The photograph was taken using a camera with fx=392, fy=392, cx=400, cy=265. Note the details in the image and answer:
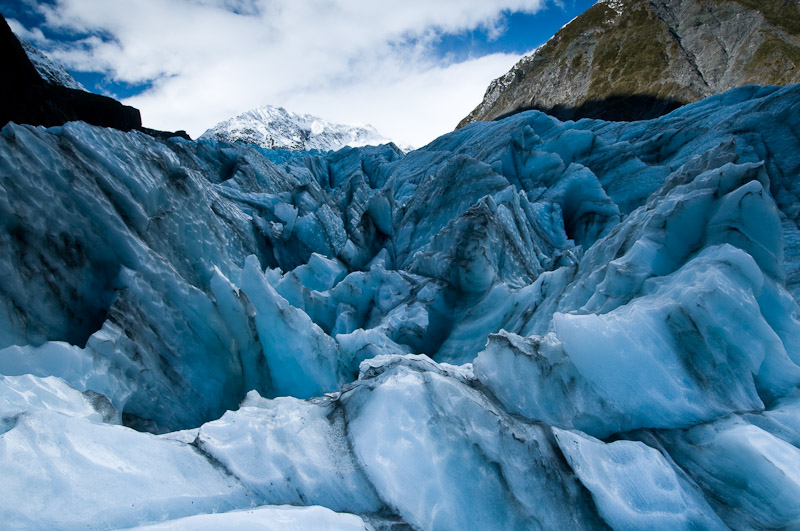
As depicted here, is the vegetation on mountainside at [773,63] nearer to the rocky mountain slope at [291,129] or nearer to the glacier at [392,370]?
the glacier at [392,370]

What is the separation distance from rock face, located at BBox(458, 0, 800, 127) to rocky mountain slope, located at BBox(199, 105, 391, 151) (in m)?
82.2

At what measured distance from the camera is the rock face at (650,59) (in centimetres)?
4050

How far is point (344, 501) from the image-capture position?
2.36m

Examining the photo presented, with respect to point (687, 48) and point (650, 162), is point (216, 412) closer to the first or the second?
point (650, 162)

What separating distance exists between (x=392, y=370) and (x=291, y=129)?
15125cm

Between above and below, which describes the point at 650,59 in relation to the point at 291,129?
below

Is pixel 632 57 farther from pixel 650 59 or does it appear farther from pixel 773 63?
pixel 773 63

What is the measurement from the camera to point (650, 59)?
48188 mm

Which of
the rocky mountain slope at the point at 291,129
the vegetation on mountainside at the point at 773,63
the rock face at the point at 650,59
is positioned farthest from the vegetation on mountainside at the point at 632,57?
the rocky mountain slope at the point at 291,129

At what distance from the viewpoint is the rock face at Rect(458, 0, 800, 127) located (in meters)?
40.5

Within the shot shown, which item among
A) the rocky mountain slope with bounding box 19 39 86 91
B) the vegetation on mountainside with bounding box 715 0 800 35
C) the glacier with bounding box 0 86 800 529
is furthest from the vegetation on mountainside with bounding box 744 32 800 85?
the rocky mountain slope with bounding box 19 39 86 91

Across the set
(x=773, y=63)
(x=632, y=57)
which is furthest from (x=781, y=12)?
(x=632, y=57)

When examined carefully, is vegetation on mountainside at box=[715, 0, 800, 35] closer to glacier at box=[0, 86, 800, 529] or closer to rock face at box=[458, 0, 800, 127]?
rock face at box=[458, 0, 800, 127]

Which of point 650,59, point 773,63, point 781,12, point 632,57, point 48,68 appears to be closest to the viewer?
point 48,68
